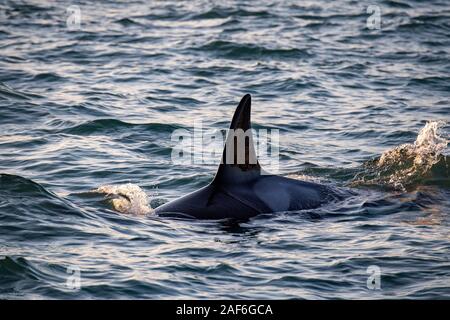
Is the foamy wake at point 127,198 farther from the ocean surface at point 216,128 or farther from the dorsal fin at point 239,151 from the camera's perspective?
the dorsal fin at point 239,151

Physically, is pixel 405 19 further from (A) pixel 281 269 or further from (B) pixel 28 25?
(A) pixel 281 269

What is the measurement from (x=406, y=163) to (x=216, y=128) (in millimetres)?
4210

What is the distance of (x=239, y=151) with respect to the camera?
12.0m

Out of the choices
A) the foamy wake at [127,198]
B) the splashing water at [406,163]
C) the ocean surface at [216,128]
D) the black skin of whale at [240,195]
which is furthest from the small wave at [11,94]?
the splashing water at [406,163]

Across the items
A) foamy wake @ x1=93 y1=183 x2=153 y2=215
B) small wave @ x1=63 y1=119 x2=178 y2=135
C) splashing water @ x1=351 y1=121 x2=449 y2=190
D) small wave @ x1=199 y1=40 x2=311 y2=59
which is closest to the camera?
foamy wake @ x1=93 y1=183 x2=153 y2=215

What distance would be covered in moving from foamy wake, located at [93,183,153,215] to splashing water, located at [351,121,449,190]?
3330 millimetres

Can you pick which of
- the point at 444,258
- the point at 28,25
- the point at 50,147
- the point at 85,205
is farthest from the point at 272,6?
the point at 444,258

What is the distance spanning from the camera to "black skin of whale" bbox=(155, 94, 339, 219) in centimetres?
1212

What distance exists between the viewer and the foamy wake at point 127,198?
1294cm

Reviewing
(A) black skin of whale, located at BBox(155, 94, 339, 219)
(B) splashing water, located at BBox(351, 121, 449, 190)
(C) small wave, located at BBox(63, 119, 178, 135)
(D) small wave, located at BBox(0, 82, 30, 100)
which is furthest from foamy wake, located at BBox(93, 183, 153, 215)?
(D) small wave, located at BBox(0, 82, 30, 100)

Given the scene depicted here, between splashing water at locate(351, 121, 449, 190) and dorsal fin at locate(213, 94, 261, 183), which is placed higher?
dorsal fin at locate(213, 94, 261, 183)

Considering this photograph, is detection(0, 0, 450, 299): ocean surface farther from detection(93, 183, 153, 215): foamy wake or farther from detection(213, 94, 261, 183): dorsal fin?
detection(213, 94, 261, 183): dorsal fin
